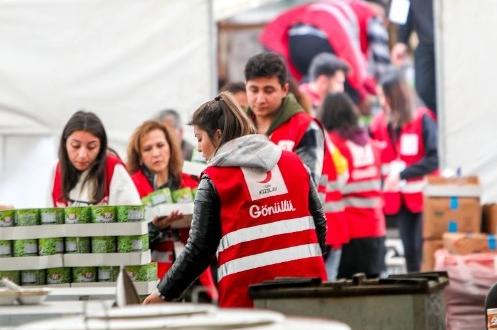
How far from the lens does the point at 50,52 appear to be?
11.3 m

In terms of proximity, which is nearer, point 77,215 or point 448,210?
point 77,215

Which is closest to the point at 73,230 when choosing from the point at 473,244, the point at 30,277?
the point at 30,277

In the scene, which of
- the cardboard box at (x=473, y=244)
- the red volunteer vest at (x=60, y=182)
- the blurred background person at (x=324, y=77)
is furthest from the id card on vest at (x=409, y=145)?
the red volunteer vest at (x=60, y=182)

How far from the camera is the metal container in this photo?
5008 millimetres

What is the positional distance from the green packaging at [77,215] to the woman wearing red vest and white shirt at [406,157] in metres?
6.35

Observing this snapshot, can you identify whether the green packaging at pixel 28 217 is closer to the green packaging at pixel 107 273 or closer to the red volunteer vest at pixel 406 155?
the green packaging at pixel 107 273

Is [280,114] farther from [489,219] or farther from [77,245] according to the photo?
[489,219]

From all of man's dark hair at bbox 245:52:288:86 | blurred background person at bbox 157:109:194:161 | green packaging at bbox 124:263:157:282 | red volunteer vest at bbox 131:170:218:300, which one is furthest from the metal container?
blurred background person at bbox 157:109:194:161

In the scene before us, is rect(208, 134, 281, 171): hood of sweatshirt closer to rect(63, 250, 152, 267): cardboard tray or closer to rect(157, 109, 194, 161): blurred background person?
rect(63, 250, 152, 267): cardboard tray

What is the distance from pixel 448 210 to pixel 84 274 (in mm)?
4420

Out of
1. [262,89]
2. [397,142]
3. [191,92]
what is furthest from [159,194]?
[397,142]

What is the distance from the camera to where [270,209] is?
5.80 meters

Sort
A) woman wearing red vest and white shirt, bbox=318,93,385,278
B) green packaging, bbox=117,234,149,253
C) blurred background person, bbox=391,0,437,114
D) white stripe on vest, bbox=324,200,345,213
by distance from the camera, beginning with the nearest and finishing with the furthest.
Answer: green packaging, bbox=117,234,149,253 → white stripe on vest, bbox=324,200,345,213 → woman wearing red vest and white shirt, bbox=318,93,385,278 → blurred background person, bbox=391,0,437,114

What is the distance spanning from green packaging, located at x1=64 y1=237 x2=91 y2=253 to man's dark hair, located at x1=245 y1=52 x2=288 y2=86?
1453 millimetres
